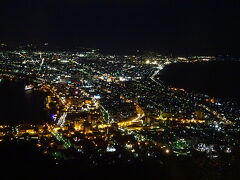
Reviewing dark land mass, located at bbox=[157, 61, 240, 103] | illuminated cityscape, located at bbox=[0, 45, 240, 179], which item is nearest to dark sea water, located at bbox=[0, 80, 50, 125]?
illuminated cityscape, located at bbox=[0, 45, 240, 179]

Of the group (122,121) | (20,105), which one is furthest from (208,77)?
(20,105)

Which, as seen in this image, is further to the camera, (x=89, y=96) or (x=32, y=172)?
(x=89, y=96)

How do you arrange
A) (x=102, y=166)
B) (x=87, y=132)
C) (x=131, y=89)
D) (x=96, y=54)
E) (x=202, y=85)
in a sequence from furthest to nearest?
(x=96, y=54), (x=202, y=85), (x=131, y=89), (x=87, y=132), (x=102, y=166)

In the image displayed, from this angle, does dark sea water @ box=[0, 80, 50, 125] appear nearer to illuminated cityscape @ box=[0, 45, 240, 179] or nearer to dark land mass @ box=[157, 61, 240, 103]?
illuminated cityscape @ box=[0, 45, 240, 179]

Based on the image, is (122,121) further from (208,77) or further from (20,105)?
(208,77)

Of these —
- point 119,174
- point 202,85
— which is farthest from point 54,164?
point 202,85

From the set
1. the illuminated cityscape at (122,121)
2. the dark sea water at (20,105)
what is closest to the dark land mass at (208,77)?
the illuminated cityscape at (122,121)

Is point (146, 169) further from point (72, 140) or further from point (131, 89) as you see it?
point (131, 89)
